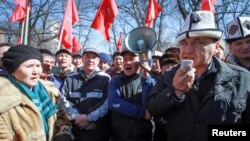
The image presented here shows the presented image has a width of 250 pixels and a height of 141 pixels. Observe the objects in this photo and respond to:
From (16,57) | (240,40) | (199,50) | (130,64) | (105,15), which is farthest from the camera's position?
(105,15)

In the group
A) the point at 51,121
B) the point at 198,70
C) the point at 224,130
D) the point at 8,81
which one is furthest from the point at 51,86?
the point at 224,130

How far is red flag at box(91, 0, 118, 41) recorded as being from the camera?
7711 millimetres

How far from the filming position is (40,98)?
10.7 ft

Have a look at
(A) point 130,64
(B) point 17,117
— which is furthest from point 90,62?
(B) point 17,117

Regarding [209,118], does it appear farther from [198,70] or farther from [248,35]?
[248,35]

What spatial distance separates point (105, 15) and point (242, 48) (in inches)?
172

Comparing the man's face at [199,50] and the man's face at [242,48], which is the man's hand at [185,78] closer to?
the man's face at [199,50]

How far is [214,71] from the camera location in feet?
8.71

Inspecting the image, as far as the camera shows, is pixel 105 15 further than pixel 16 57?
Yes

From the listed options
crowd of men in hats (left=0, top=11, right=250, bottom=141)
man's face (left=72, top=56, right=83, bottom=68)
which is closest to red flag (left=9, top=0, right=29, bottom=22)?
man's face (left=72, top=56, right=83, bottom=68)

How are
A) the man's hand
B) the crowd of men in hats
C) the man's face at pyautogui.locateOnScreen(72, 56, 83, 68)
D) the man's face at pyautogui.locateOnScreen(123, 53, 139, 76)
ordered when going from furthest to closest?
the man's face at pyautogui.locateOnScreen(72, 56, 83, 68) → the man's face at pyautogui.locateOnScreen(123, 53, 139, 76) → the crowd of men in hats → the man's hand

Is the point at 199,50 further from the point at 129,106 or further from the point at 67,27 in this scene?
the point at 67,27

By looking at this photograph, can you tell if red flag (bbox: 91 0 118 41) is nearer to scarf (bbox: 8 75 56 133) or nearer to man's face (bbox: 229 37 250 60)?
man's face (bbox: 229 37 250 60)

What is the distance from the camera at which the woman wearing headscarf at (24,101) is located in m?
2.79
